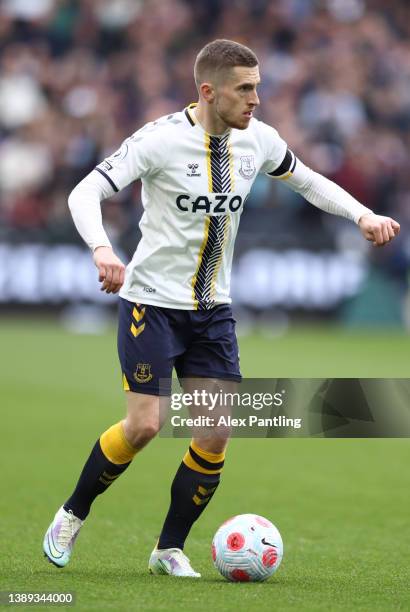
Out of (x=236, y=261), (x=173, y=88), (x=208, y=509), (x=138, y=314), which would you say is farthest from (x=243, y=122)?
(x=173, y=88)

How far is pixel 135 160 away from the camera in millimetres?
5477

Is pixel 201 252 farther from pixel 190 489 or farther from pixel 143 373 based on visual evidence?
pixel 190 489

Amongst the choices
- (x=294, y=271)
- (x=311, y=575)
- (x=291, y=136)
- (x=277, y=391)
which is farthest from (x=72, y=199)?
(x=291, y=136)

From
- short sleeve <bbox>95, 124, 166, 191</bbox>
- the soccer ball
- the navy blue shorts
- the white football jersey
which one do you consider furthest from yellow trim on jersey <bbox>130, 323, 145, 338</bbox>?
the soccer ball

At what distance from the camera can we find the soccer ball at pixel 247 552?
5.43m

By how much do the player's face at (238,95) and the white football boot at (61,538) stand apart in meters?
1.85

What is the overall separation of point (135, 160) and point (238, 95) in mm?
512

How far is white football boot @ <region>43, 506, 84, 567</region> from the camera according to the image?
551cm

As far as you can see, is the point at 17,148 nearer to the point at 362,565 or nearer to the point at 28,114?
the point at 28,114

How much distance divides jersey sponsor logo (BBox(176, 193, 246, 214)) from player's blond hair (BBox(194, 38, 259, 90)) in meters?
0.49

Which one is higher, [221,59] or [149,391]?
[221,59]

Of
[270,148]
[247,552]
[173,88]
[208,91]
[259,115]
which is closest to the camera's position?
[247,552]

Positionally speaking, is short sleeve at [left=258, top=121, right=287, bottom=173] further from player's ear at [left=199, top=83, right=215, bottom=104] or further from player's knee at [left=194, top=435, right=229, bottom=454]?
player's knee at [left=194, top=435, right=229, bottom=454]

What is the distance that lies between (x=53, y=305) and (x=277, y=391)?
44.6ft
